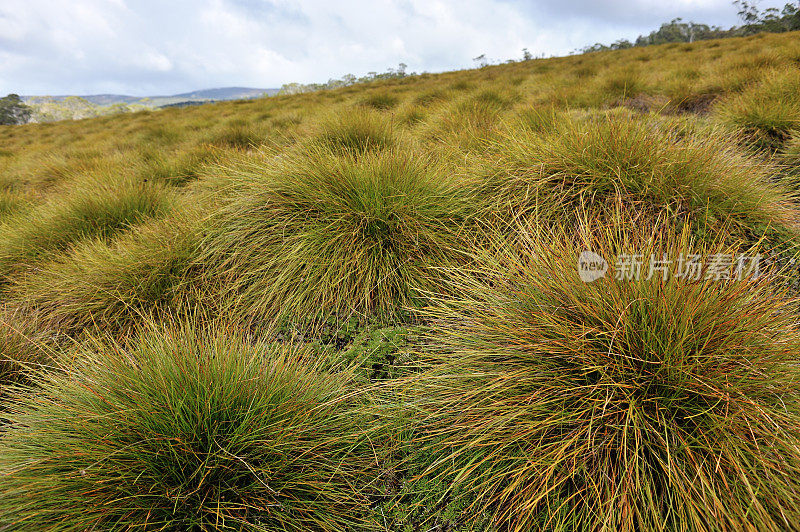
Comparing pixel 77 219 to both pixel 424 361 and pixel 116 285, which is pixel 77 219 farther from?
pixel 424 361

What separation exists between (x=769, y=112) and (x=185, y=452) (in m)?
5.65

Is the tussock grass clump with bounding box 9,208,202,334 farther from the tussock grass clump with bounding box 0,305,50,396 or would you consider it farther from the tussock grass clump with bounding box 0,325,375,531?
the tussock grass clump with bounding box 0,325,375,531

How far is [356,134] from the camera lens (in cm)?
392

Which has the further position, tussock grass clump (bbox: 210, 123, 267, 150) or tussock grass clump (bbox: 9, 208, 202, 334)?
tussock grass clump (bbox: 210, 123, 267, 150)

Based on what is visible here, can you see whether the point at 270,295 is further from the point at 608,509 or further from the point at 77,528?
the point at 608,509

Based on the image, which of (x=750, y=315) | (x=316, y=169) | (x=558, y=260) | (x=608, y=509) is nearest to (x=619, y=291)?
(x=558, y=260)

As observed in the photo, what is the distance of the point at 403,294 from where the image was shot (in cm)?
234

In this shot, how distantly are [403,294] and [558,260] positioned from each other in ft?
3.32

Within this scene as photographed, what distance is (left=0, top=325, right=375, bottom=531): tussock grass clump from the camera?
115 cm

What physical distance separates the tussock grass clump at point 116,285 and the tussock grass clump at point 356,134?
1.80 m

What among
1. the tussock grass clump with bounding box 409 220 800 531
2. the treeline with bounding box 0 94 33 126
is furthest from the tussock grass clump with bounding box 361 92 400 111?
the treeline with bounding box 0 94 33 126

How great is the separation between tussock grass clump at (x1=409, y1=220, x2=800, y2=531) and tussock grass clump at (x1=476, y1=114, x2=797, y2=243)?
3.08 ft

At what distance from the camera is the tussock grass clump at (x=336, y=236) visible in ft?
7.70

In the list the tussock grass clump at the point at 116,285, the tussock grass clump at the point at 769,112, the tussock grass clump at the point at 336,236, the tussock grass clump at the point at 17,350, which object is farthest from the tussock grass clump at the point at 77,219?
the tussock grass clump at the point at 769,112
